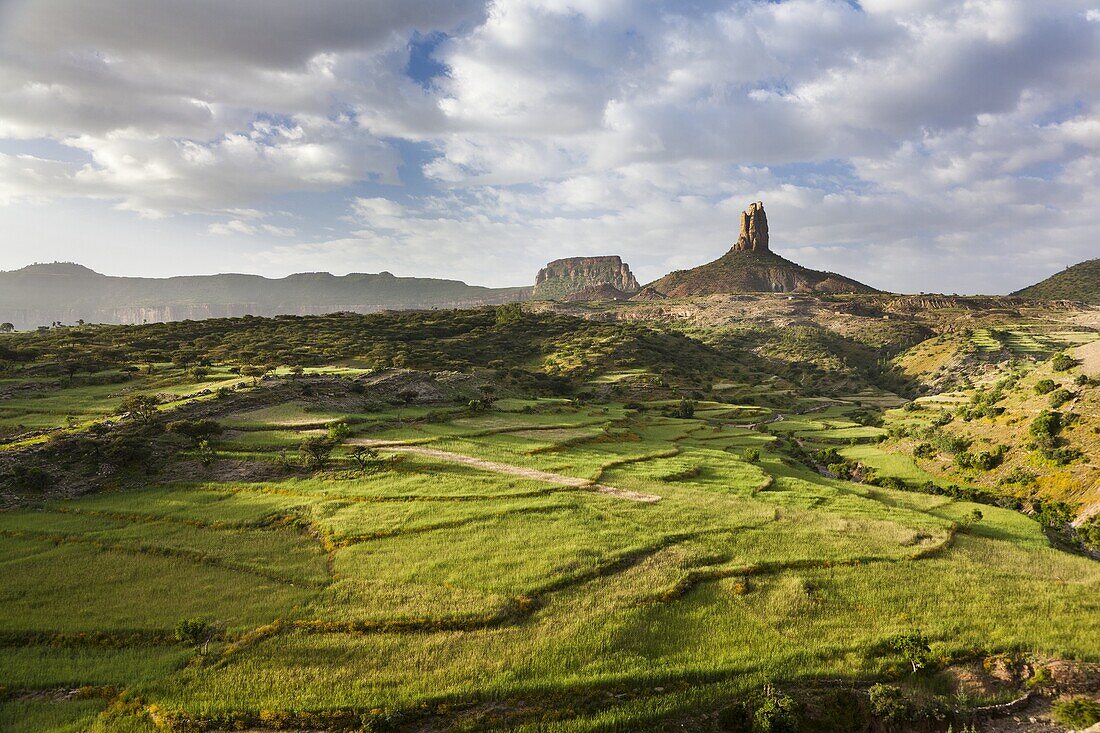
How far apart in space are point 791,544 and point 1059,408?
178 ft

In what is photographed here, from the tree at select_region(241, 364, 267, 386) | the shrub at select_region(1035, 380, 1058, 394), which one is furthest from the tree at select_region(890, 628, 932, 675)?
the tree at select_region(241, 364, 267, 386)

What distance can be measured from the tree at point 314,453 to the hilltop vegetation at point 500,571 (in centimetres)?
27

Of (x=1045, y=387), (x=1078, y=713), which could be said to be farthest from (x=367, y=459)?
(x=1045, y=387)

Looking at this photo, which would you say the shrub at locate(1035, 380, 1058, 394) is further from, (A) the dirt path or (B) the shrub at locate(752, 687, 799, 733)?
(B) the shrub at locate(752, 687, 799, 733)

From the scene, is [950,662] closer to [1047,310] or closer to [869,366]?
[869,366]

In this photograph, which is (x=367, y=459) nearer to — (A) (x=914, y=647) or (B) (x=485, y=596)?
(B) (x=485, y=596)

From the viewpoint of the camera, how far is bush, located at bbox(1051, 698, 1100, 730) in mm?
16250

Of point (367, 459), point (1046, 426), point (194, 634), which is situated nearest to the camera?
point (194, 634)

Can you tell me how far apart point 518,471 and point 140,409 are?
41322 millimetres

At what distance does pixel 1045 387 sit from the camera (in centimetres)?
6291

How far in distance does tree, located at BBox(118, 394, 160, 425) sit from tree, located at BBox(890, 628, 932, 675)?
59.9 meters

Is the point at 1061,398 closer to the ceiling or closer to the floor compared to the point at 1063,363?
closer to the floor

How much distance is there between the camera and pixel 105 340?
11081cm

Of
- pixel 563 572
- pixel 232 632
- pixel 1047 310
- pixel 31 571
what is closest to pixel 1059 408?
pixel 563 572
